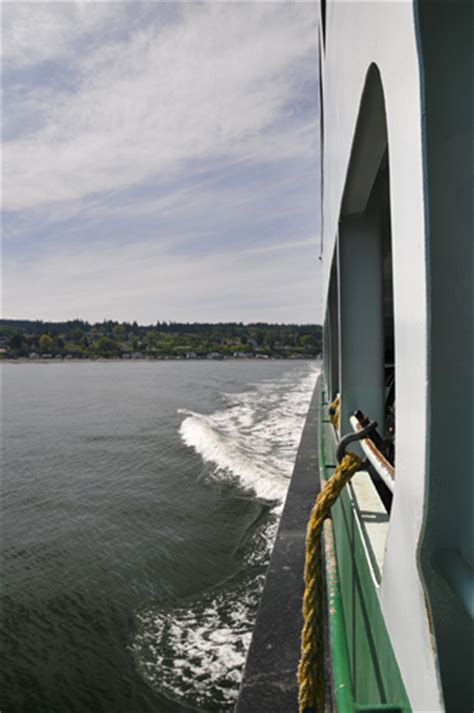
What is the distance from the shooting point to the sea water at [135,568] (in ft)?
17.7

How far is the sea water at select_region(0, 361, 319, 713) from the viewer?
17.7 ft

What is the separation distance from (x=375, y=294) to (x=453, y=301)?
2226 millimetres

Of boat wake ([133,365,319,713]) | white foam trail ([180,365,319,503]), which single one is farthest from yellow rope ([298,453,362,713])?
white foam trail ([180,365,319,503])

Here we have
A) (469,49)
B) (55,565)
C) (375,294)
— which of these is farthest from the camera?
(55,565)

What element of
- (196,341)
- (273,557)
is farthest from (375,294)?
(196,341)

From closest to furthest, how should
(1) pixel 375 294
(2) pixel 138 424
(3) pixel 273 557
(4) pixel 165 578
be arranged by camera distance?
(1) pixel 375 294, (3) pixel 273 557, (4) pixel 165 578, (2) pixel 138 424

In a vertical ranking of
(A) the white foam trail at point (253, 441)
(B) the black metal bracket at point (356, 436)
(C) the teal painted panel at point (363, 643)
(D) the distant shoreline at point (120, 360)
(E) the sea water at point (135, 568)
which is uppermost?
(B) the black metal bracket at point (356, 436)

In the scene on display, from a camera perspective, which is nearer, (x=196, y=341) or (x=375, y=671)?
(x=375, y=671)

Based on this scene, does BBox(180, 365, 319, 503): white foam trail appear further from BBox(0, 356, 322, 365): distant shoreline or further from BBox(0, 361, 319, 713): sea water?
BBox(0, 356, 322, 365): distant shoreline

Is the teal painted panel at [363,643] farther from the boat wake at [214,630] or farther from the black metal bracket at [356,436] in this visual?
the boat wake at [214,630]

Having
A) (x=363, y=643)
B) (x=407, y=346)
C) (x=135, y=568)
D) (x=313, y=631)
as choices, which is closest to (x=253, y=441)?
(x=135, y=568)

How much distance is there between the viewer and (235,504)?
34.5 feet

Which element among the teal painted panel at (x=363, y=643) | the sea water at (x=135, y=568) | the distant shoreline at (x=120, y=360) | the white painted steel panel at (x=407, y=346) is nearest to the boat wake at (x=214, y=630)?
the sea water at (x=135, y=568)

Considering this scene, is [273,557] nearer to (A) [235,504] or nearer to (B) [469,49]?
(B) [469,49]
